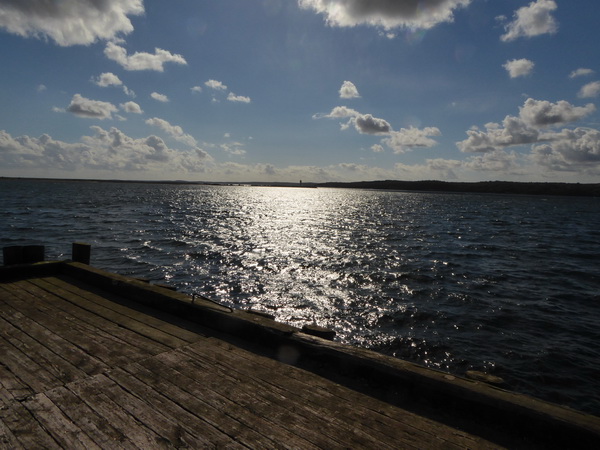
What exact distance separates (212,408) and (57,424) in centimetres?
140

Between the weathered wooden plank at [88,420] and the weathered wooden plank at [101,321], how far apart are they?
116cm

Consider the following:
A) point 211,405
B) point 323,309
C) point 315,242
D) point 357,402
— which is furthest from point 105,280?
point 315,242

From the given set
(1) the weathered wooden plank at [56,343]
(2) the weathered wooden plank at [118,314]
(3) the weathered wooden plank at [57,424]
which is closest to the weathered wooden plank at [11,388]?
(3) the weathered wooden plank at [57,424]

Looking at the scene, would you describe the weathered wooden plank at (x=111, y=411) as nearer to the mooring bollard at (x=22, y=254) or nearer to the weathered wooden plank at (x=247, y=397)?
the weathered wooden plank at (x=247, y=397)

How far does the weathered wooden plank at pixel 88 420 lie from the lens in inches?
119

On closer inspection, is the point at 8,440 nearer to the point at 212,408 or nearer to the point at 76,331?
the point at 212,408

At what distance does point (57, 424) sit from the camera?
320 cm

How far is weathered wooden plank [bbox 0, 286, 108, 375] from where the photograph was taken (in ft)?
13.9

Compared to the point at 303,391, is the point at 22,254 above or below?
above

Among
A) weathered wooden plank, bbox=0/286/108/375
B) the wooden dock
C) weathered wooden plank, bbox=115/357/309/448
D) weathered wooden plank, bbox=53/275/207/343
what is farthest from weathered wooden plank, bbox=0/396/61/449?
weathered wooden plank, bbox=53/275/207/343

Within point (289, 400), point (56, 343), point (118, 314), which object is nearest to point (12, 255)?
point (118, 314)

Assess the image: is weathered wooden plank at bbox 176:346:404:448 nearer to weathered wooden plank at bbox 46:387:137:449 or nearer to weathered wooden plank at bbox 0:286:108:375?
weathered wooden plank at bbox 0:286:108:375

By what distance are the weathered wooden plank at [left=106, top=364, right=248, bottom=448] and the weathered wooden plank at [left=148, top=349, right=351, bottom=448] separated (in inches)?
6.8

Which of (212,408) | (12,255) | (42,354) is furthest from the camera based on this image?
(12,255)
